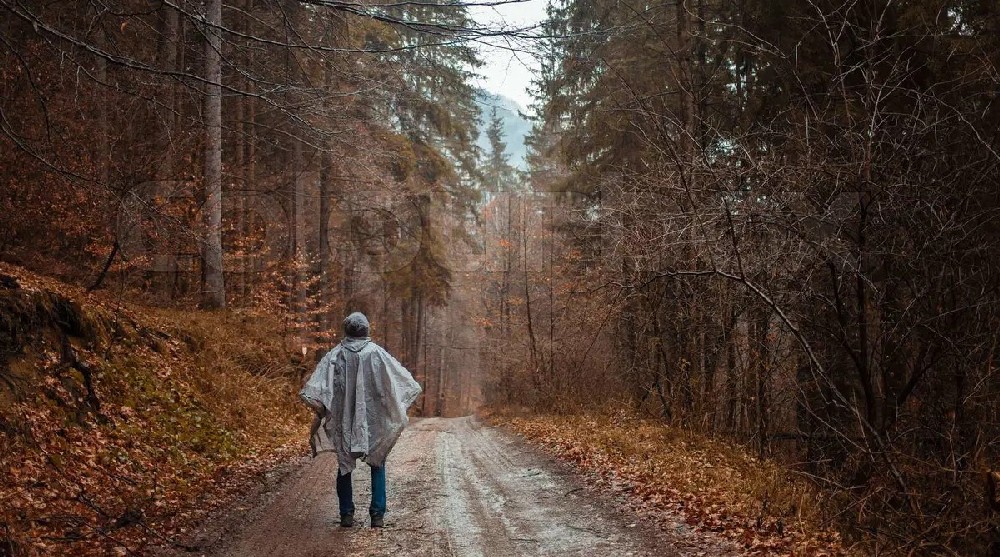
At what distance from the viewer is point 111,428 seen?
8.27 metres

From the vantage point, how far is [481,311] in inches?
1369

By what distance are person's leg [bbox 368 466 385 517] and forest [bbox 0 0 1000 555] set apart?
2.58m

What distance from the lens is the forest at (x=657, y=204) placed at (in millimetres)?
6508

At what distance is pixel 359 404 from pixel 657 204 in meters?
4.97

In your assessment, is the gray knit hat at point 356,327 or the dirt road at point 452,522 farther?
the gray knit hat at point 356,327

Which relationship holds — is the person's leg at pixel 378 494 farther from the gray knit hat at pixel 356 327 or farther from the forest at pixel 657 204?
the forest at pixel 657 204

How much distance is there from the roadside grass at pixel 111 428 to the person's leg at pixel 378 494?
1630 millimetres

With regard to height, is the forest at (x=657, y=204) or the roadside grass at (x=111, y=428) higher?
the forest at (x=657, y=204)

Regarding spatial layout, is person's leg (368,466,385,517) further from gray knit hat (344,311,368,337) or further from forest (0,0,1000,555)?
forest (0,0,1000,555)

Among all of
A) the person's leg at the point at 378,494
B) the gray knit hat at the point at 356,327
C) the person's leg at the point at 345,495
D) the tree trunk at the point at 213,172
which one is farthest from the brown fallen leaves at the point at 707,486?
the tree trunk at the point at 213,172

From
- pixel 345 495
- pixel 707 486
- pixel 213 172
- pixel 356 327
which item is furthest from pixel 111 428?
pixel 213 172

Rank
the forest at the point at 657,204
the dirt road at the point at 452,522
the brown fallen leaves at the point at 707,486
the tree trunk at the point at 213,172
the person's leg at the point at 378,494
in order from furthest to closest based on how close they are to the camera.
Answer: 1. the tree trunk at the point at 213,172
2. the person's leg at the point at 378,494
3. the forest at the point at 657,204
4. the brown fallen leaves at the point at 707,486
5. the dirt road at the point at 452,522

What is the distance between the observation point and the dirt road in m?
5.93

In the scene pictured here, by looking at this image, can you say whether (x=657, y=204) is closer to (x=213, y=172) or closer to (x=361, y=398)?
(x=361, y=398)
